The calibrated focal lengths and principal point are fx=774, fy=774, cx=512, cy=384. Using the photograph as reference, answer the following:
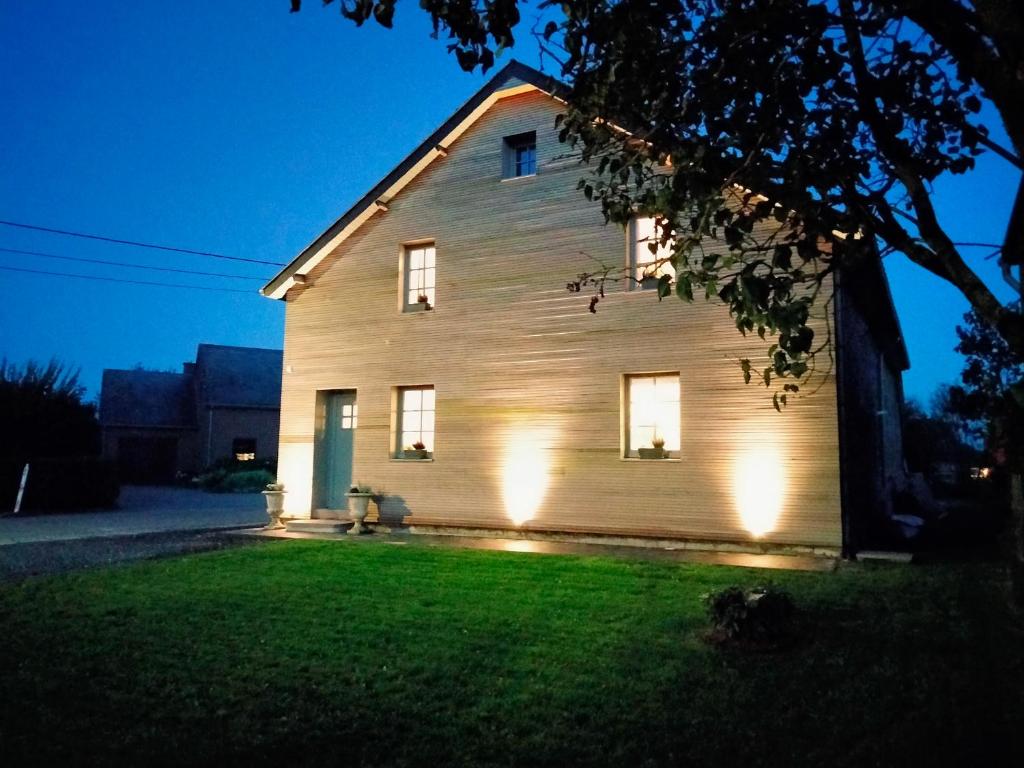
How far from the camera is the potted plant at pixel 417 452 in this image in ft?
45.0

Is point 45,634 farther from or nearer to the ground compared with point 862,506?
nearer to the ground

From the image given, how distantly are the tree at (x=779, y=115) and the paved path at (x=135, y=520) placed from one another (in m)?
12.3

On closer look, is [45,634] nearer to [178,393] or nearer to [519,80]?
[519,80]

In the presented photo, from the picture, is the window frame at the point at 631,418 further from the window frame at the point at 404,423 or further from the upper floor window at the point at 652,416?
the window frame at the point at 404,423

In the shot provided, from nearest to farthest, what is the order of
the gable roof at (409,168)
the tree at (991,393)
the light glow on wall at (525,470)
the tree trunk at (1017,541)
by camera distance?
1. the tree at (991,393)
2. the tree trunk at (1017,541)
3. the light glow on wall at (525,470)
4. the gable roof at (409,168)

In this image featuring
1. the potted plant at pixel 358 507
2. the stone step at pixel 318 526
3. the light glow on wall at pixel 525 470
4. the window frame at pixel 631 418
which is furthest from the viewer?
the stone step at pixel 318 526

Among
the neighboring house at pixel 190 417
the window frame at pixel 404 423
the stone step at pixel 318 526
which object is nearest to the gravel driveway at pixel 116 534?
the stone step at pixel 318 526

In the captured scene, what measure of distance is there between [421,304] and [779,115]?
32.1 feet

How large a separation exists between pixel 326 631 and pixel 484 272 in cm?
798

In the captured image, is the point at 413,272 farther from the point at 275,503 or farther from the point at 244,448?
the point at 244,448

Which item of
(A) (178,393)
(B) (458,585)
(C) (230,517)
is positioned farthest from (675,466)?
(A) (178,393)

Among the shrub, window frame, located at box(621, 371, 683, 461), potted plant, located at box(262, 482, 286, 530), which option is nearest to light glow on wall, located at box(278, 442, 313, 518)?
potted plant, located at box(262, 482, 286, 530)

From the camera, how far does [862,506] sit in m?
11.7

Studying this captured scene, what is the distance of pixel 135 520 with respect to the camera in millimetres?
17375
